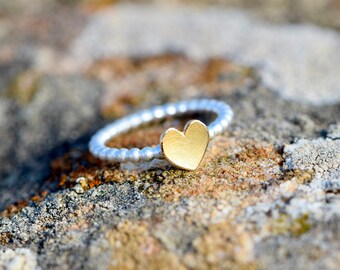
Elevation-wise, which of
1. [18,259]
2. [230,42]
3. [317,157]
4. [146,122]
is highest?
[230,42]

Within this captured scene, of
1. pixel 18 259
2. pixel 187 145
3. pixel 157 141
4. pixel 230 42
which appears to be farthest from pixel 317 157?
pixel 230 42

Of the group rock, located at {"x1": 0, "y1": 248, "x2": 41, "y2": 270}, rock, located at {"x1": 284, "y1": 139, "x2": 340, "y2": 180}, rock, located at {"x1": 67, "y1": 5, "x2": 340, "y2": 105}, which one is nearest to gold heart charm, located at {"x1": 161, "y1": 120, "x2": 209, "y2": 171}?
rock, located at {"x1": 284, "y1": 139, "x2": 340, "y2": 180}

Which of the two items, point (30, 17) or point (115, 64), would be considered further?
point (30, 17)

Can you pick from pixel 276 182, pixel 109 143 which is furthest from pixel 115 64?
pixel 276 182

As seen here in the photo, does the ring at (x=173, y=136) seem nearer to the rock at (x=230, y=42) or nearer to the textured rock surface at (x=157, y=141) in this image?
the textured rock surface at (x=157, y=141)

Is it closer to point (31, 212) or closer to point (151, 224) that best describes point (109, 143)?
point (31, 212)

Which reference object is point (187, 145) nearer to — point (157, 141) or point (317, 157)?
point (157, 141)
